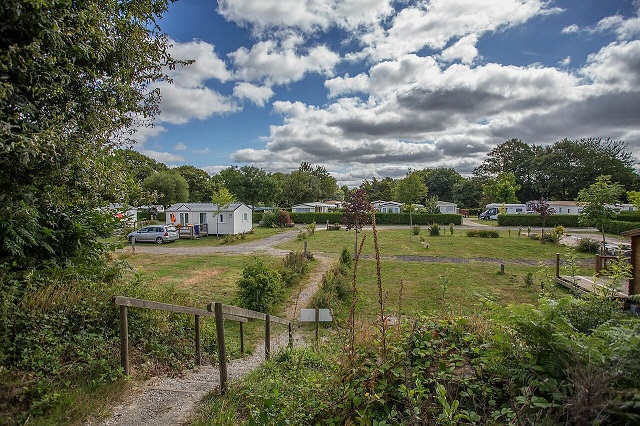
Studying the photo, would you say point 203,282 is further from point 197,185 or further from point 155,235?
point 197,185

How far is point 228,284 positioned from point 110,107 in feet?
31.9

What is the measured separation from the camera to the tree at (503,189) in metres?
53.5

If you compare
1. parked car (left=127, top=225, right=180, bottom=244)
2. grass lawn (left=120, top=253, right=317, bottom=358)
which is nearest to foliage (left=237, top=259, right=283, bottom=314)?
grass lawn (left=120, top=253, right=317, bottom=358)

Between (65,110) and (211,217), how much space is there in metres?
24.8

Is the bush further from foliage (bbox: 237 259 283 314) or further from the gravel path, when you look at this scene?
the gravel path

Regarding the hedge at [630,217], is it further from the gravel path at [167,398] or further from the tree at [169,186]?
the tree at [169,186]

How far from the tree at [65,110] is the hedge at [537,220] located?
134ft

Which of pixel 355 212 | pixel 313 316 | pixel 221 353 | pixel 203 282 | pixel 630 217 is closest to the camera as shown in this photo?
pixel 221 353

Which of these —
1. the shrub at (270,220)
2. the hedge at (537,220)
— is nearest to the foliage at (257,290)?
the shrub at (270,220)

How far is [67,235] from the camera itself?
16.0 feet

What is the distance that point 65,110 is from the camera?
337cm

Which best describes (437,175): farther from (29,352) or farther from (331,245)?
(29,352)

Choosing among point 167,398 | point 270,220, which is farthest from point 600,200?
point 270,220

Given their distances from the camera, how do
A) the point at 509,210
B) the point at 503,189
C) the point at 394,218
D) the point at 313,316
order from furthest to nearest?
the point at 503,189, the point at 509,210, the point at 394,218, the point at 313,316
